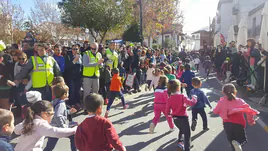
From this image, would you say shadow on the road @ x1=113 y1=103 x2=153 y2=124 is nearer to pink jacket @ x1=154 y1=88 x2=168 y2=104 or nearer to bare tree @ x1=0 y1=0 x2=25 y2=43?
pink jacket @ x1=154 y1=88 x2=168 y2=104

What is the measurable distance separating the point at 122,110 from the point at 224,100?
12.7 ft

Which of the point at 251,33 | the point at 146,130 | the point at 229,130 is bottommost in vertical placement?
the point at 146,130

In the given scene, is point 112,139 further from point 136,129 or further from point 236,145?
point 136,129

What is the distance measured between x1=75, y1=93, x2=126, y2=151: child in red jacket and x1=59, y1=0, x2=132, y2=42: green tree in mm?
11929

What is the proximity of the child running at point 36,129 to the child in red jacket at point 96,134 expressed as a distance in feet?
0.95

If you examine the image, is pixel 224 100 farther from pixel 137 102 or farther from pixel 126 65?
pixel 126 65

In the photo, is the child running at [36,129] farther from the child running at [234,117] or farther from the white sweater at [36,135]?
the child running at [234,117]

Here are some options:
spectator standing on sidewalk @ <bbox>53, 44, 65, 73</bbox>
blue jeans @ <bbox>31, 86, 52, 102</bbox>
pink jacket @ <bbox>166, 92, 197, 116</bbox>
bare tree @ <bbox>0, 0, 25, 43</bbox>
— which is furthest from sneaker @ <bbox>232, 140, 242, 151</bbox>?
bare tree @ <bbox>0, 0, 25, 43</bbox>

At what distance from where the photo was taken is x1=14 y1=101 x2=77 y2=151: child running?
2.72m

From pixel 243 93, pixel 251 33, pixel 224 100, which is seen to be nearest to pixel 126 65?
pixel 243 93

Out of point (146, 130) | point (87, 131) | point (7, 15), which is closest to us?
point (87, 131)

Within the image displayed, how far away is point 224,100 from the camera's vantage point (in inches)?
155

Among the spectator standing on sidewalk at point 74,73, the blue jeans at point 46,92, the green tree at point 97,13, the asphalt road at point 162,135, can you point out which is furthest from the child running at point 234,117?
the green tree at point 97,13

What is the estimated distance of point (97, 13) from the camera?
13906 millimetres
